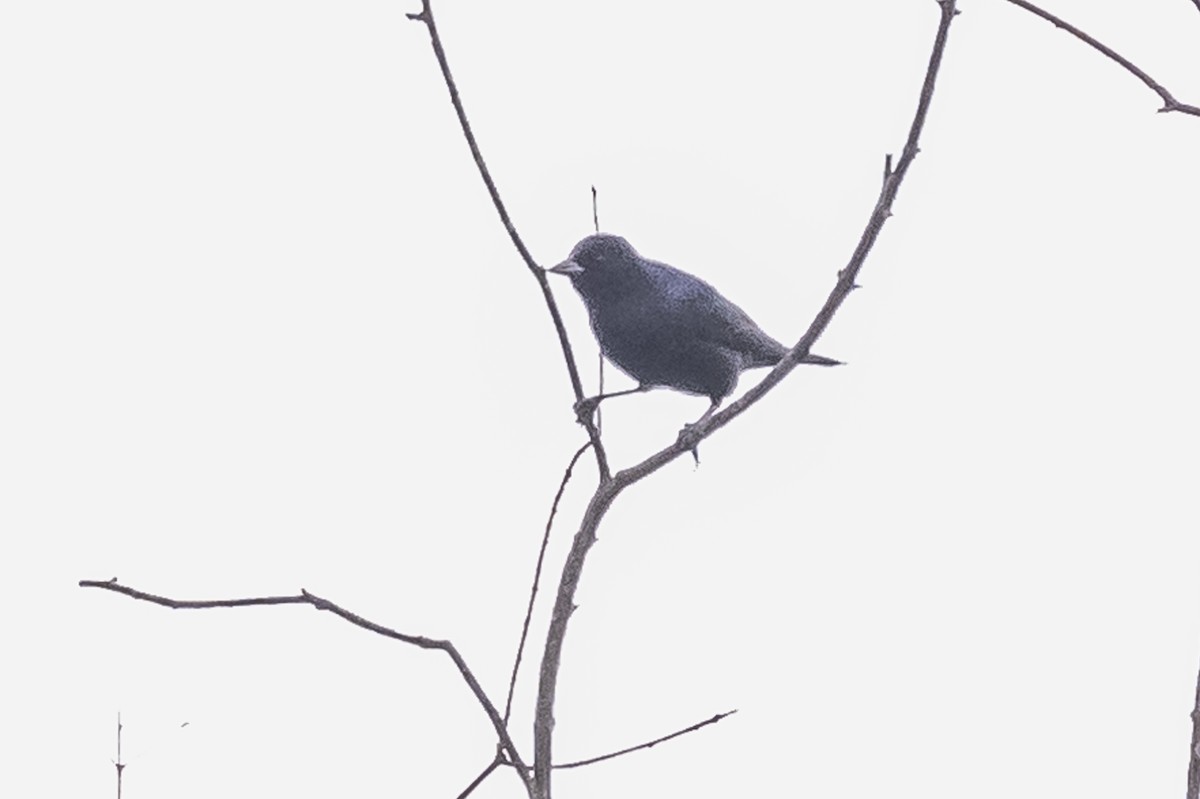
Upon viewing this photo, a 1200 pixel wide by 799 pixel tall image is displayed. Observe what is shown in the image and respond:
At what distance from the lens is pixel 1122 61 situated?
132cm

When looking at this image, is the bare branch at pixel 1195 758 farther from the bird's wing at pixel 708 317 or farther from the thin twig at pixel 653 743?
the bird's wing at pixel 708 317

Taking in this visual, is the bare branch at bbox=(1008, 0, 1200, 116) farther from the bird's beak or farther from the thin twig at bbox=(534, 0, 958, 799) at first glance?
the bird's beak

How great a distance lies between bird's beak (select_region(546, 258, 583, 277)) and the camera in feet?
8.75

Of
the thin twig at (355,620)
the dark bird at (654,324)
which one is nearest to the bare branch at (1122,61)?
the thin twig at (355,620)

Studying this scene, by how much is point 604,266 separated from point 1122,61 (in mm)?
1378

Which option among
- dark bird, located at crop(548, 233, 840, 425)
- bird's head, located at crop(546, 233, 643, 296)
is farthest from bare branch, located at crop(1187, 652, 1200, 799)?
bird's head, located at crop(546, 233, 643, 296)

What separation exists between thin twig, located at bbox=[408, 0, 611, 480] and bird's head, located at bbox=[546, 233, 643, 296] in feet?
2.98

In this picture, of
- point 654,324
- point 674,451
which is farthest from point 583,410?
point 654,324

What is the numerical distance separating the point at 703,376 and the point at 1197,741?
4.84 ft

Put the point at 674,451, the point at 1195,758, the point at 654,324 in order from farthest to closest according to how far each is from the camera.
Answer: the point at 654,324, the point at 674,451, the point at 1195,758

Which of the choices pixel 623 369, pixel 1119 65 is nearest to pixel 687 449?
pixel 1119 65

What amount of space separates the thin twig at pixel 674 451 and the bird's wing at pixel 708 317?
101 centimetres

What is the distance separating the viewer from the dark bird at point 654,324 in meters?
2.56

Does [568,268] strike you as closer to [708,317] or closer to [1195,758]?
[708,317]
